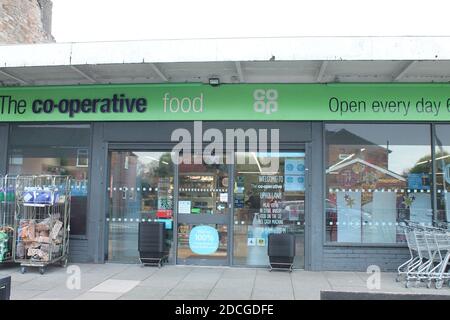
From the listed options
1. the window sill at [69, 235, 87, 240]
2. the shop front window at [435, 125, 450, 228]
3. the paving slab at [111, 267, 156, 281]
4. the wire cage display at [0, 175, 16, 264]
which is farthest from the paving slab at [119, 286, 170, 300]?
the shop front window at [435, 125, 450, 228]

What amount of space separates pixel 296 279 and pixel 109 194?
384 cm

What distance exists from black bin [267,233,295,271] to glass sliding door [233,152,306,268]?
0.51 m

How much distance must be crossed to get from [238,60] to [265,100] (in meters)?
→ 1.49

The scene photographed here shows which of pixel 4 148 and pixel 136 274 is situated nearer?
pixel 136 274

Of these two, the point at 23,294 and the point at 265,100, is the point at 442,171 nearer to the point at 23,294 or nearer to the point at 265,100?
the point at 265,100

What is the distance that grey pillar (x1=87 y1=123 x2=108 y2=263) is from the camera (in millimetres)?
8648

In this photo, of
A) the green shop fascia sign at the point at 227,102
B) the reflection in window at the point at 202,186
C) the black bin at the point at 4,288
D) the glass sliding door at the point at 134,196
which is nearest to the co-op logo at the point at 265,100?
the green shop fascia sign at the point at 227,102

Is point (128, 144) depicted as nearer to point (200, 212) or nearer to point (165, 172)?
point (165, 172)

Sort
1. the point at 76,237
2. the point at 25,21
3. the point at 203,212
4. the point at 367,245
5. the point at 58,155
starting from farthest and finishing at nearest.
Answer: the point at 25,21
the point at 58,155
the point at 76,237
the point at 203,212
the point at 367,245

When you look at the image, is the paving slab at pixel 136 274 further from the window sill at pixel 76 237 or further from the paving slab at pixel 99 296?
the window sill at pixel 76 237

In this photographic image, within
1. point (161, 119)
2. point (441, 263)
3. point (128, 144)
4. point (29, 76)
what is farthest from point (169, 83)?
point (441, 263)

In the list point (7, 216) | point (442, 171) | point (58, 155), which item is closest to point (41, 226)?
point (7, 216)

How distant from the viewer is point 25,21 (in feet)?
40.8

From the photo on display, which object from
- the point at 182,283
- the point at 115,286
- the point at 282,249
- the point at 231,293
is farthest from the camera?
the point at 282,249
